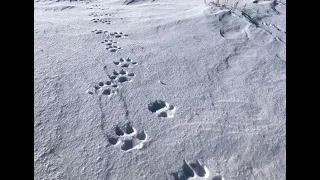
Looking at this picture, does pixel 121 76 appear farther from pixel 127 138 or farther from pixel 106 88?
pixel 127 138

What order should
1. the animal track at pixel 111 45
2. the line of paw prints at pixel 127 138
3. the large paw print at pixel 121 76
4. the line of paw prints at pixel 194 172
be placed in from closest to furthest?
the line of paw prints at pixel 194 172 → the line of paw prints at pixel 127 138 → the large paw print at pixel 121 76 → the animal track at pixel 111 45

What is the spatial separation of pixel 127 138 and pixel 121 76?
60 centimetres

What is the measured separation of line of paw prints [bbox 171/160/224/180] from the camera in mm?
1314

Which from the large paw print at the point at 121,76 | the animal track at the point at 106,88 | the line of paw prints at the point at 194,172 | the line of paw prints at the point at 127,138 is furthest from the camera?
the large paw print at the point at 121,76

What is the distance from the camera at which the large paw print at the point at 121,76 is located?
77.5 inches

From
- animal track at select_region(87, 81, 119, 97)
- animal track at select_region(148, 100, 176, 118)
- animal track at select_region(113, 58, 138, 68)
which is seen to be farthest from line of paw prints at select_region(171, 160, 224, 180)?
animal track at select_region(113, 58, 138, 68)

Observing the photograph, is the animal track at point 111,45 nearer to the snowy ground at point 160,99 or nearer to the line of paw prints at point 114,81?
the snowy ground at point 160,99

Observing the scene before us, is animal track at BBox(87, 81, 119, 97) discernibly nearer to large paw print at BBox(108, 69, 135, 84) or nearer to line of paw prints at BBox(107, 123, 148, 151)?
large paw print at BBox(108, 69, 135, 84)

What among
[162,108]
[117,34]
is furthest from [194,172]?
[117,34]

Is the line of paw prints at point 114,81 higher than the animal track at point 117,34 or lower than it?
higher

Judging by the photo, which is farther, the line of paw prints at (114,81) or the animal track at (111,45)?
the animal track at (111,45)

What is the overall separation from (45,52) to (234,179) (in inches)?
65.1

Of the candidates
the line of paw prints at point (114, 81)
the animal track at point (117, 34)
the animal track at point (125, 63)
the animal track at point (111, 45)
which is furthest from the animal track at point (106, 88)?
the animal track at point (117, 34)

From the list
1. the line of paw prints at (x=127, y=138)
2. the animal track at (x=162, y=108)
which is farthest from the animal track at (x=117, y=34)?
the line of paw prints at (x=127, y=138)
